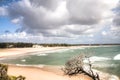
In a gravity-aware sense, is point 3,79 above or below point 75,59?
below

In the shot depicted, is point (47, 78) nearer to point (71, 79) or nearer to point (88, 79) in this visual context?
point (71, 79)

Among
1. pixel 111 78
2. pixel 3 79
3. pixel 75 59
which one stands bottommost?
pixel 111 78

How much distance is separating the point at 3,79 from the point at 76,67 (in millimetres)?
5850

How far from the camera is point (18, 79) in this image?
1883cm

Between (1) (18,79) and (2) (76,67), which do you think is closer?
(2) (76,67)

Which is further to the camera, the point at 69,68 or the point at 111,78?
the point at 111,78

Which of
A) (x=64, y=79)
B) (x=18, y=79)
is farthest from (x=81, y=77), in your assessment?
(x=18, y=79)

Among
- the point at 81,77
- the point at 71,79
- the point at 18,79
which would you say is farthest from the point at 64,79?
the point at 18,79

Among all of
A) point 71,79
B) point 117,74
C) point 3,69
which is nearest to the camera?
point 3,69

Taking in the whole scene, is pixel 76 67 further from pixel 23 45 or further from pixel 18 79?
pixel 23 45

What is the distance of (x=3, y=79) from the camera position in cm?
1642

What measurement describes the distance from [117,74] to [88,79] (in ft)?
20.1

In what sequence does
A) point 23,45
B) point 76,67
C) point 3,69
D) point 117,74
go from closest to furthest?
point 76,67
point 3,69
point 117,74
point 23,45

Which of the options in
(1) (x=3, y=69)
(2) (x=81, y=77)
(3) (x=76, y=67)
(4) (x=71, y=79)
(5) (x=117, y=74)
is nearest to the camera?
(3) (x=76, y=67)
